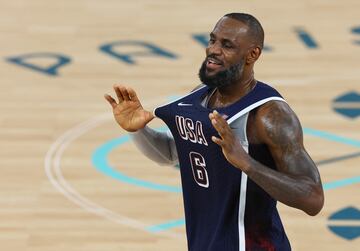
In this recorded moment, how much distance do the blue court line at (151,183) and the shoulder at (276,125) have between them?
2.64 metres

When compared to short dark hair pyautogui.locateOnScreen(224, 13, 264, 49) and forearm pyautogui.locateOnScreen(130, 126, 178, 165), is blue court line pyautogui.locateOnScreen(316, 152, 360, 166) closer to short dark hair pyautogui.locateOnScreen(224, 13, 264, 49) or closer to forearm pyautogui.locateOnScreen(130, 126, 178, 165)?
forearm pyautogui.locateOnScreen(130, 126, 178, 165)

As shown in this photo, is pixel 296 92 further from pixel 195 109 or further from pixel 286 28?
pixel 195 109

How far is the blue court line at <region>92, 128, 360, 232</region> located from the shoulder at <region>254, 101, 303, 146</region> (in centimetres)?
264

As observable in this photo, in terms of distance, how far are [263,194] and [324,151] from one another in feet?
11.4

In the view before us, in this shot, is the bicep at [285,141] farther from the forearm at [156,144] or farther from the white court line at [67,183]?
the white court line at [67,183]

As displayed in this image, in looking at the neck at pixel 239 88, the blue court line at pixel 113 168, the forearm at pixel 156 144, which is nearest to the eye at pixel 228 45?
the neck at pixel 239 88

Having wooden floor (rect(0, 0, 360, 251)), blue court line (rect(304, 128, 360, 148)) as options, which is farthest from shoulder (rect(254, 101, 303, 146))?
blue court line (rect(304, 128, 360, 148))

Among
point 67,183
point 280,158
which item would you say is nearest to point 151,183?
point 67,183

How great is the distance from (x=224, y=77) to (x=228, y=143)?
0.38m

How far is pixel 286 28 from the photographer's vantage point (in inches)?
397

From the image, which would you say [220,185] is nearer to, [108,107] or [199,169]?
[199,169]

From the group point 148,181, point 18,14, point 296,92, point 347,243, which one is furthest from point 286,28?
point 347,243

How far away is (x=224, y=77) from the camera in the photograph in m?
3.90

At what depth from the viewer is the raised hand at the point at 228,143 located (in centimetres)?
359
